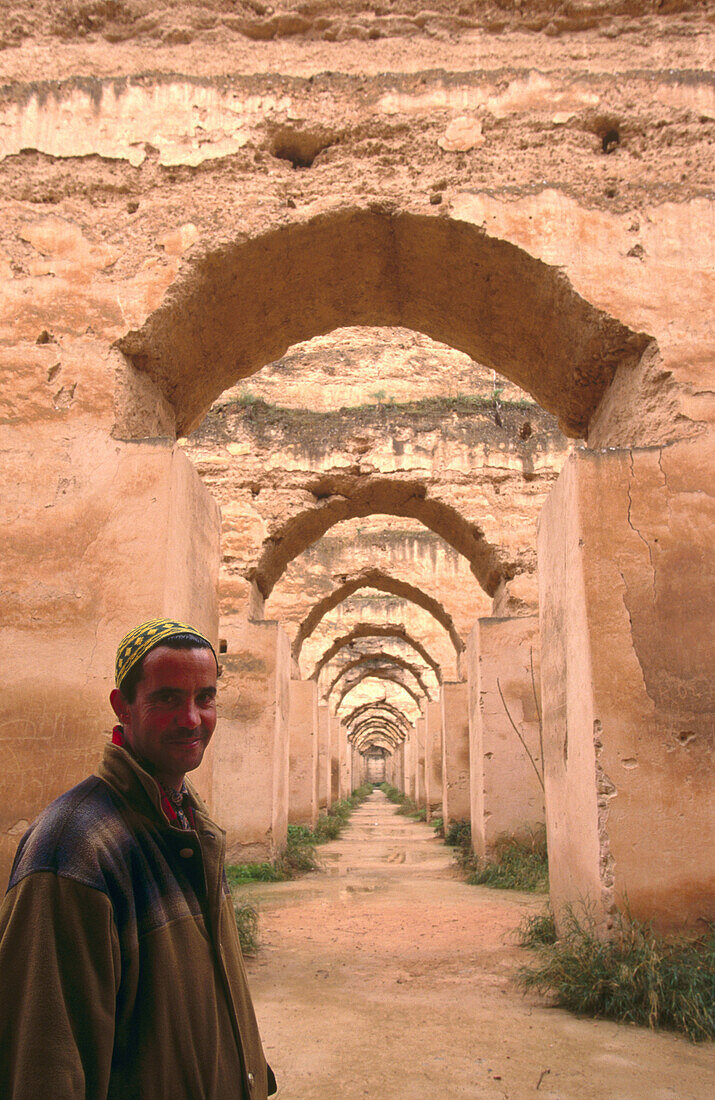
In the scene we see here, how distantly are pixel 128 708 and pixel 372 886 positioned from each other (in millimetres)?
6824

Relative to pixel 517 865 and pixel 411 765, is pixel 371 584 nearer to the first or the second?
pixel 517 865

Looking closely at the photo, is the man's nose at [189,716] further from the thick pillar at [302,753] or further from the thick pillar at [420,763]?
the thick pillar at [420,763]

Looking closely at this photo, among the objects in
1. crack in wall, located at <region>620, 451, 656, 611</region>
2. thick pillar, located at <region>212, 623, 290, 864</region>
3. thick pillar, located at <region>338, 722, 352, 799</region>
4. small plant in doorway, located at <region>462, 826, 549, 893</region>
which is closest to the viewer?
crack in wall, located at <region>620, 451, 656, 611</region>

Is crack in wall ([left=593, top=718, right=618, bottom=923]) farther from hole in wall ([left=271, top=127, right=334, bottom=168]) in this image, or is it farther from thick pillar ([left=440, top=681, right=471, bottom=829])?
thick pillar ([left=440, top=681, right=471, bottom=829])

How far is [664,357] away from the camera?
3832 millimetres

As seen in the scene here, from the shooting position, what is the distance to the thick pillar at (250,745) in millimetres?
7793

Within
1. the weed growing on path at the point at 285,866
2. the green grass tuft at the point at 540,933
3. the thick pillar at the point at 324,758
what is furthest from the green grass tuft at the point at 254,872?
the thick pillar at the point at 324,758

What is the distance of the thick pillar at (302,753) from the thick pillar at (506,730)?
13.2 ft

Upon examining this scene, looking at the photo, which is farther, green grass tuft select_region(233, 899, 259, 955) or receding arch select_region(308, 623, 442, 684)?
receding arch select_region(308, 623, 442, 684)

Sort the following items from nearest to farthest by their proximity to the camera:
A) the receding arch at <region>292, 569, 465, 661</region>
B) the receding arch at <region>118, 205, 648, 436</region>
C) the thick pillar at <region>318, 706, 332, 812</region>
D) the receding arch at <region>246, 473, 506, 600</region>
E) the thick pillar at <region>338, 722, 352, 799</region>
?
the receding arch at <region>118, 205, 648, 436</region>
the receding arch at <region>246, 473, 506, 600</region>
the receding arch at <region>292, 569, 465, 661</region>
the thick pillar at <region>318, 706, 332, 812</region>
the thick pillar at <region>338, 722, 352, 799</region>

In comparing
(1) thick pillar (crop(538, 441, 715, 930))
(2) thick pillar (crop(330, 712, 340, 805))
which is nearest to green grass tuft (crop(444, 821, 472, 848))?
(1) thick pillar (crop(538, 441, 715, 930))

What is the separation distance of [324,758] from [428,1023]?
12667 millimetres

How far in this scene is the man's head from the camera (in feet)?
4.58

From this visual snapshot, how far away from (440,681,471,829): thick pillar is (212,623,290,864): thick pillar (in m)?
3.39
